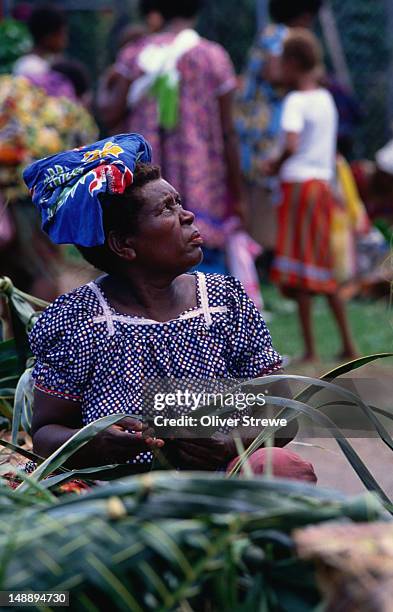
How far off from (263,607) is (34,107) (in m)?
5.75

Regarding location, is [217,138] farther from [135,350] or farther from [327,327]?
[135,350]

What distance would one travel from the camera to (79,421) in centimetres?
269

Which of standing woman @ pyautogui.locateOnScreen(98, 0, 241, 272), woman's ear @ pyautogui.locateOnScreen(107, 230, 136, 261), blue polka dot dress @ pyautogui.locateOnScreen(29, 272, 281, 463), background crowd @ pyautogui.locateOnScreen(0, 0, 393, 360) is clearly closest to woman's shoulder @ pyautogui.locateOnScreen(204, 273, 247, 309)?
blue polka dot dress @ pyautogui.locateOnScreen(29, 272, 281, 463)

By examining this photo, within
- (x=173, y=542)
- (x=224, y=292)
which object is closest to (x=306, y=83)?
(x=224, y=292)

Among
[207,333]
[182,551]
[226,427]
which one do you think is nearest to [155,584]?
[182,551]

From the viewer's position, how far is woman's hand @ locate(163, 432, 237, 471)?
241 centimetres

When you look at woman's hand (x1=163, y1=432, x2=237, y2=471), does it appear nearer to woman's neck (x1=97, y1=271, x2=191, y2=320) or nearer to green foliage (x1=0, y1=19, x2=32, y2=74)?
woman's neck (x1=97, y1=271, x2=191, y2=320)

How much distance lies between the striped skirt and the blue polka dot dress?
4532mm

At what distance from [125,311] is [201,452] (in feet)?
1.44

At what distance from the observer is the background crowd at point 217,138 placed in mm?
6777

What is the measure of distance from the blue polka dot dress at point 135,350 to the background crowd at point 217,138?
150 inches

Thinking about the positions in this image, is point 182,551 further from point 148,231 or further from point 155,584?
point 148,231

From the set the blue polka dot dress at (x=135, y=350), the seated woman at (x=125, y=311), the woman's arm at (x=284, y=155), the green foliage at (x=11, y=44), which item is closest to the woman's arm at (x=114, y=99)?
the woman's arm at (x=284, y=155)

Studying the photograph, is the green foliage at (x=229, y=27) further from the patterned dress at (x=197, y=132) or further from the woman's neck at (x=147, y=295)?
the woman's neck at (x=147, y=295)
